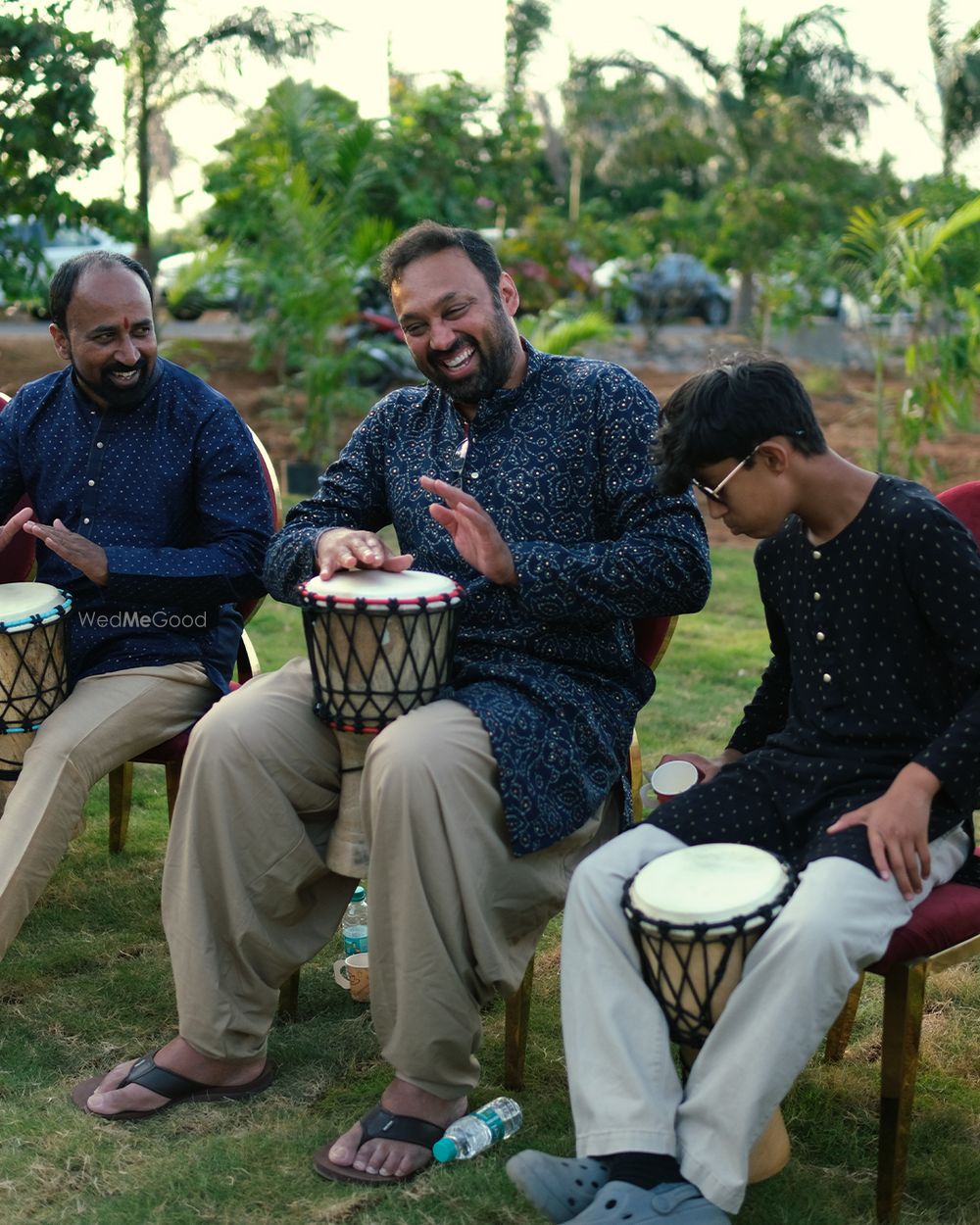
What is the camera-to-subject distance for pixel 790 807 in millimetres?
2973

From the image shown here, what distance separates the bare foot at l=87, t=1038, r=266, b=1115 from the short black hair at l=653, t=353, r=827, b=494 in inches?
61.1

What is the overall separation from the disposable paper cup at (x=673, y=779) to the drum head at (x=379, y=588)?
1.92 feet

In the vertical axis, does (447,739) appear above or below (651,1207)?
above

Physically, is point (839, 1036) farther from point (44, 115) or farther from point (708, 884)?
point (44, 115)

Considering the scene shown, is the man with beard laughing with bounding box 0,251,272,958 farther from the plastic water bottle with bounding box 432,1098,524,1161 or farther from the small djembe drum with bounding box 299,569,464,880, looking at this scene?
the plastic water bottle with bounding box 432,1098,524,1161

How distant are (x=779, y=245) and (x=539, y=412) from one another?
13.7m

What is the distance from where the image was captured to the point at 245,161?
13570 mm

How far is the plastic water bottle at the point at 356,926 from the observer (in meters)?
3.91

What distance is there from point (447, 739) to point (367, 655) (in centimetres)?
28

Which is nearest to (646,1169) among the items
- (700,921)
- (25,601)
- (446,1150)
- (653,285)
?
(700,921)

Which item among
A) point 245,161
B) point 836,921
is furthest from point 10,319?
point 836,921

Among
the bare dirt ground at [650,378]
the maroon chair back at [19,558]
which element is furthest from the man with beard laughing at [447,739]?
the bare dirt ground at [650,378]

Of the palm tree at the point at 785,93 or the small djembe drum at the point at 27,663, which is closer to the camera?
the small djembe drum at the point at 27,663

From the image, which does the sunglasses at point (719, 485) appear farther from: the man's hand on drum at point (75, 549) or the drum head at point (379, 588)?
the man's hand on drum at point (75, 549)
